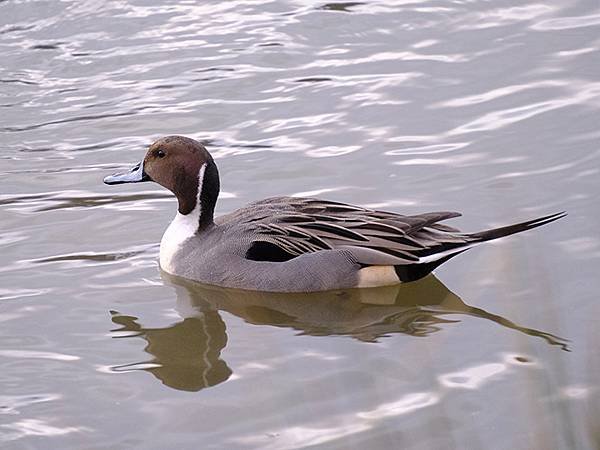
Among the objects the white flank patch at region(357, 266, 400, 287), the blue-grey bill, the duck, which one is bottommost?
the white flank patch at region(357, 266, 400, 287)

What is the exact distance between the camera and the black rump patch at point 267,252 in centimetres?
757

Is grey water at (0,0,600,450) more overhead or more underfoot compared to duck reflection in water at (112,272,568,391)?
more overhead

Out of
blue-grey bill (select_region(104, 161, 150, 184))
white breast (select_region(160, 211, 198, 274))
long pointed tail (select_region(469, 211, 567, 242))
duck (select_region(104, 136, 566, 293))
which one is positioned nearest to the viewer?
long pointed tail (select_region(469, 211, 567, 242))

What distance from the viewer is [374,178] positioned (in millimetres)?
8992

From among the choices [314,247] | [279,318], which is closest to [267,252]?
[314,247]

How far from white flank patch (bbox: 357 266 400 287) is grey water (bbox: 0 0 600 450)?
7cm

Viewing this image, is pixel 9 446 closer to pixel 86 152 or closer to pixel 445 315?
pixel 445 315

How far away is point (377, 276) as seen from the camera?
299 inches

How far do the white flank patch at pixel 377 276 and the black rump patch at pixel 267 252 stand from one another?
1.42ft

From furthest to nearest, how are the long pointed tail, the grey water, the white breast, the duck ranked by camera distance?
the white breast, the duck, the long pointed tail, the grey water

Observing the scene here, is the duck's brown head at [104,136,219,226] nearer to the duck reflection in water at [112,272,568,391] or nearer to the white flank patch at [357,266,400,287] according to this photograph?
the duck reflection in water at [112,272,568,391]

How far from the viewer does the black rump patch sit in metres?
7.57

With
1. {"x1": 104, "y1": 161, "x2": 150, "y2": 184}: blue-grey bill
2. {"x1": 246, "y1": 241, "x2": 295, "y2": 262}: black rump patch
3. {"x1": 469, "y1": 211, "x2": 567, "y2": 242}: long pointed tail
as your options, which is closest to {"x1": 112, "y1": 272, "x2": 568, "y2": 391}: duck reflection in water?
{"x1": 246, "y1": 241, "x2": 295, "y2": 262}: black rump patch

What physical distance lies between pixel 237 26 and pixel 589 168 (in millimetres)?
4785
